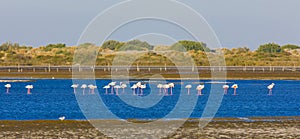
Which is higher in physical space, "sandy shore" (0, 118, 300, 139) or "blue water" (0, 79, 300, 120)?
"blue water" (0, 79, 300, 120)

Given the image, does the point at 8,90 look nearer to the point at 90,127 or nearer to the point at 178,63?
the point at 90,127

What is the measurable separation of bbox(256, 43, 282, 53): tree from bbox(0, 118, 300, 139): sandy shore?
6161 inches

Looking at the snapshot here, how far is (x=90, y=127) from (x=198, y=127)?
4.86 meters

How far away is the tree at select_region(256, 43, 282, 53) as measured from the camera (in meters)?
186

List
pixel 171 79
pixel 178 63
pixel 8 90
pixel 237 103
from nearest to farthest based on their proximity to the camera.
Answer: pixel 237 103
pixel 8 90
pixel 171 79
pixel 178 63

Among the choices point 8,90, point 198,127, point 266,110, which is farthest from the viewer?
point 8,90

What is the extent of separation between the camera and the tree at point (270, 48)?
611 feet

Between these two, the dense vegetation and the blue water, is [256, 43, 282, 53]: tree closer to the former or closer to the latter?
the dense vegetation

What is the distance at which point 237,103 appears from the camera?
175 ft

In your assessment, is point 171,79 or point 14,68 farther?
point 14,68

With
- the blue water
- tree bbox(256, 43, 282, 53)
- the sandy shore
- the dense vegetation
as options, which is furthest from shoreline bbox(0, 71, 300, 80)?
→ tree bbox(256, 43, 282, 53)

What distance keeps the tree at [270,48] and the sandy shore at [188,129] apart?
156 meters

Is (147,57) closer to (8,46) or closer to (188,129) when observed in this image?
(8,46)

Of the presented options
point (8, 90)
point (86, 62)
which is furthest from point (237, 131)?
point (86, 62)
